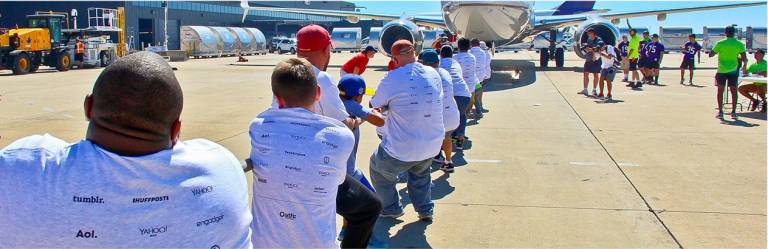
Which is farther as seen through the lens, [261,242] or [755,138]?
[755,138]

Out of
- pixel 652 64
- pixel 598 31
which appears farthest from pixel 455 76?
pixel 598 31

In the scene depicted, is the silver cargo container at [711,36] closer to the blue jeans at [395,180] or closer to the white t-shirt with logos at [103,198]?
the blue jeans at [395,180]

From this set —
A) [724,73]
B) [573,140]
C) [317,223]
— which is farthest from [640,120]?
[317,223]

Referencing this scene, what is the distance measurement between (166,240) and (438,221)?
3.64 metres

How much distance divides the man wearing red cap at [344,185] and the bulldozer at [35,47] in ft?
73.2

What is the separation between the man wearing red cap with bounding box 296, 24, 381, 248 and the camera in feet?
10.6

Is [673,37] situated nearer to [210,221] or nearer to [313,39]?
[313,39]

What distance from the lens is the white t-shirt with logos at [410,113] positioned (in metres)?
4.64

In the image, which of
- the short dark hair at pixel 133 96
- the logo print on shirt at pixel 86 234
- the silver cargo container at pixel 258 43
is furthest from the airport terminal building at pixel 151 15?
the logo print on shirt at pixel 86 234

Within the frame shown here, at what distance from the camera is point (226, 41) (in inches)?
1638

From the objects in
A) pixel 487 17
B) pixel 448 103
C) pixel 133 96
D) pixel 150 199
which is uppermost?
pixel 487 17

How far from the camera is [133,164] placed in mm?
1506

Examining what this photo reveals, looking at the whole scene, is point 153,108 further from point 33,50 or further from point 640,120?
point 33,50

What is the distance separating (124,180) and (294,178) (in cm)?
112
